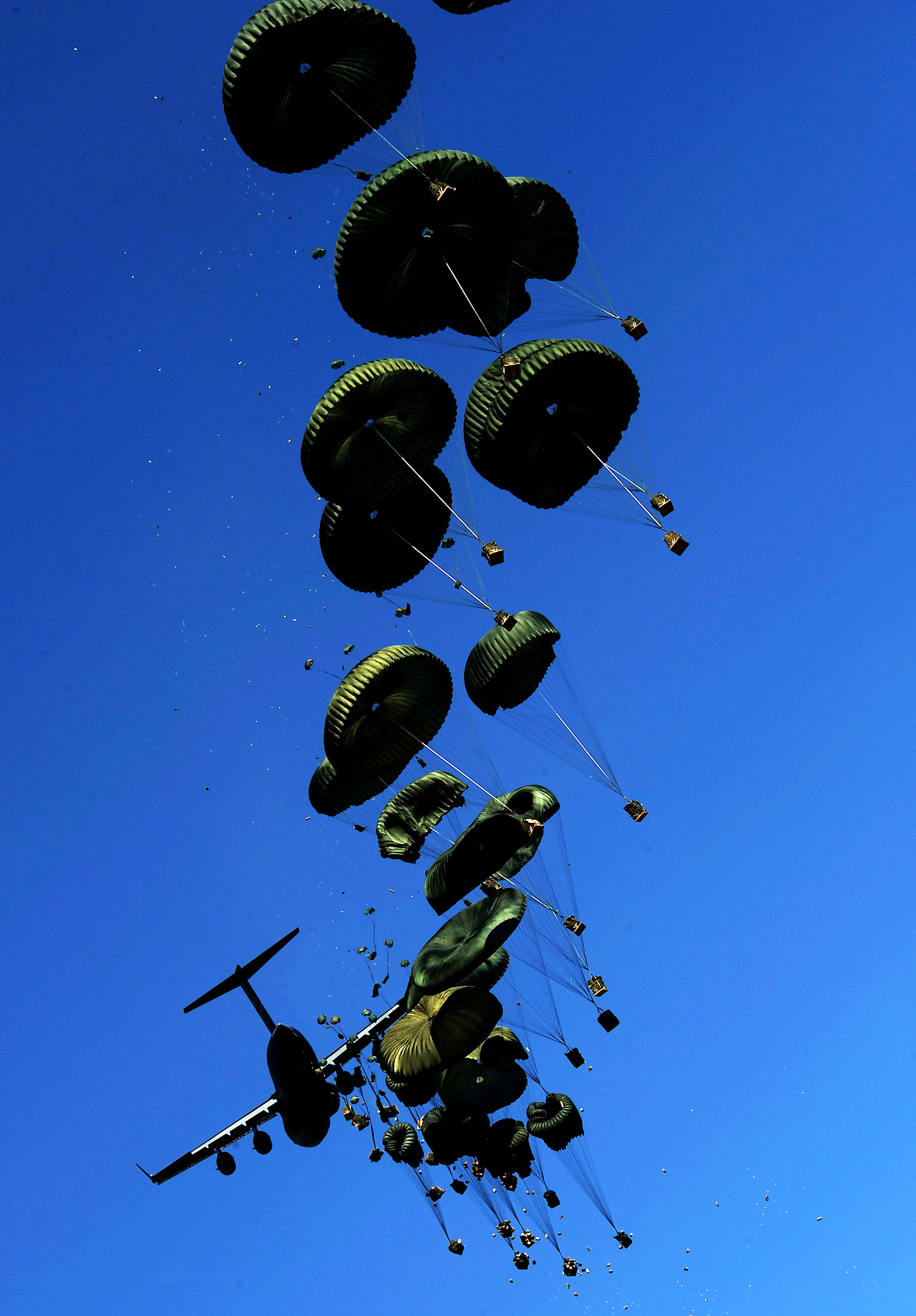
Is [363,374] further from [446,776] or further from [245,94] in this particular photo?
[446,776]

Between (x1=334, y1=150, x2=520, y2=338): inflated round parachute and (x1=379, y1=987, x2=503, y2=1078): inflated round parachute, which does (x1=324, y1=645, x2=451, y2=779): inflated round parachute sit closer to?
(x1=379, y1=987, x2=503, y2=1078): inflated round parachute

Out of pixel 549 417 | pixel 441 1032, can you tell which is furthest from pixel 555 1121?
pixel 549 417

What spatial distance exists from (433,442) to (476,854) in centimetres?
943

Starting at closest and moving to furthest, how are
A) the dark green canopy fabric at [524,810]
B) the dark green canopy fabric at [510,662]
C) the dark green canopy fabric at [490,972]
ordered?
the dark green canopy fabric at [524,810]
the dark green canopy fabric at [510,662]
the dark green canopy fabric at [490,972]

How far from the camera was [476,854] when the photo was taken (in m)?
22.6

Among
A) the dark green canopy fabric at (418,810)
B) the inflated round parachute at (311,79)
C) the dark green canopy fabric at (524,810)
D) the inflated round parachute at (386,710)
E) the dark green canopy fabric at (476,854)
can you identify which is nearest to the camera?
the inflated round parachute at (311,79)

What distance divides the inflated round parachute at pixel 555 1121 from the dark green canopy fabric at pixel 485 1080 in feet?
4.16

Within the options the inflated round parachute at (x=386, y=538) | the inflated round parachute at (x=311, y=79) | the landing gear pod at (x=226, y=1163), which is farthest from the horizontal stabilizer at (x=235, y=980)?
the inflated round parachute at (x=311, y=79)

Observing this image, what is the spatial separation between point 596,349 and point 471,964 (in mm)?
13969

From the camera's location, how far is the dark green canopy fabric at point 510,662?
2553cm

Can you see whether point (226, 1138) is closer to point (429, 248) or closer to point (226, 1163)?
point (226, 1163)

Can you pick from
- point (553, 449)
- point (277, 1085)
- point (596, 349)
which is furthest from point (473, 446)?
point (277, 1085)

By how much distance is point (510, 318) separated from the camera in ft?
81.5

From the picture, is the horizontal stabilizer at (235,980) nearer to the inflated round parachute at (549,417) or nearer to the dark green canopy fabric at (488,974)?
the dark green canopy fabric at (488,974)
